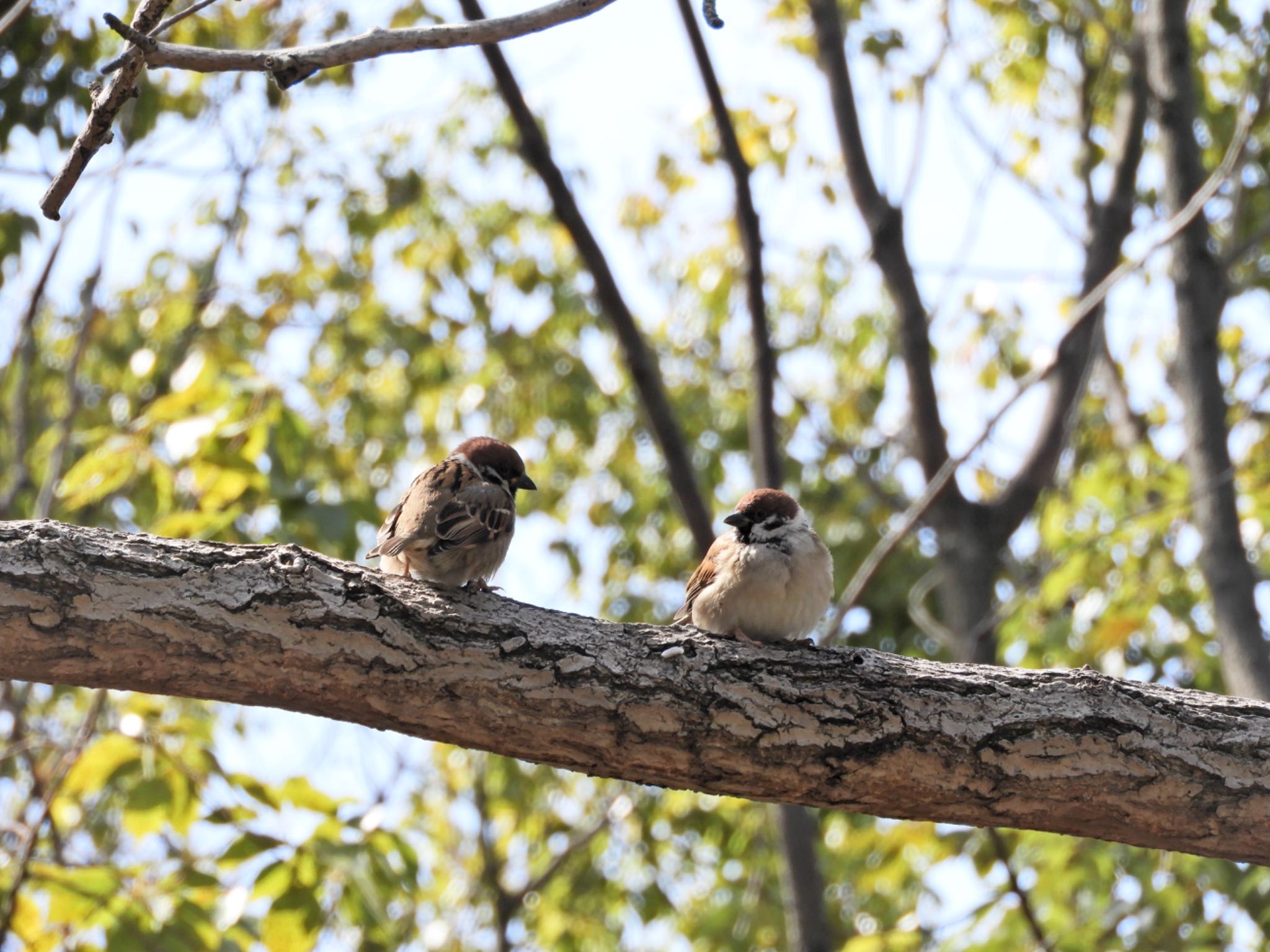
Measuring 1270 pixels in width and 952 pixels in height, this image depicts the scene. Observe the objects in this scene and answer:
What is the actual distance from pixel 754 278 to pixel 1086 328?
59.7 inches

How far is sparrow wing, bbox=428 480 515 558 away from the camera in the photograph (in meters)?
2.98

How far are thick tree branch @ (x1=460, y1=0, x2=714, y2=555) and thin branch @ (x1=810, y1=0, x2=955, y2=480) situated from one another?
981mm

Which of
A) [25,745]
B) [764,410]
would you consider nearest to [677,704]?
[25,745]

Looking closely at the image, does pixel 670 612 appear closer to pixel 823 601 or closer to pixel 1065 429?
pixel 1065 429

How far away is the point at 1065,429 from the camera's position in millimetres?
4637

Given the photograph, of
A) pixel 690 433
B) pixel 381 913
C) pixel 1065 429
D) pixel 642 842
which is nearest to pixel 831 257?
pixel 690 433

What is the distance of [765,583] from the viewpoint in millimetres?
3047

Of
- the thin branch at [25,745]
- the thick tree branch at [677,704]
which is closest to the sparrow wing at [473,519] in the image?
the thick tree branch at [677,704]

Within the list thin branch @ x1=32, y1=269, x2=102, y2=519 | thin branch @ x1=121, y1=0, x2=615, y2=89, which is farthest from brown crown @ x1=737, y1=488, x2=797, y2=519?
thin branch @ x1=32, y1=269, x2=102, y2=519

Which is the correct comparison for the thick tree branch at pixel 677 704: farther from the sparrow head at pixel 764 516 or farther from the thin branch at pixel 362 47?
the sparrow head at pixel 764 516

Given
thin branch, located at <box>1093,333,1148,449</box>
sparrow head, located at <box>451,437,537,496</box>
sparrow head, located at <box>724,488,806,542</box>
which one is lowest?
sparrow head, located at <box>724,488,806,542</box>

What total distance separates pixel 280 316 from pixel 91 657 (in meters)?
4.80

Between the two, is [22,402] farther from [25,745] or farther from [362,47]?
[362,47]

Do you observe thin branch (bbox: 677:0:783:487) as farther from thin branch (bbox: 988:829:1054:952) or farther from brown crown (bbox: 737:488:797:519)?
thin branch (bbox: 988:829:1054:952)
